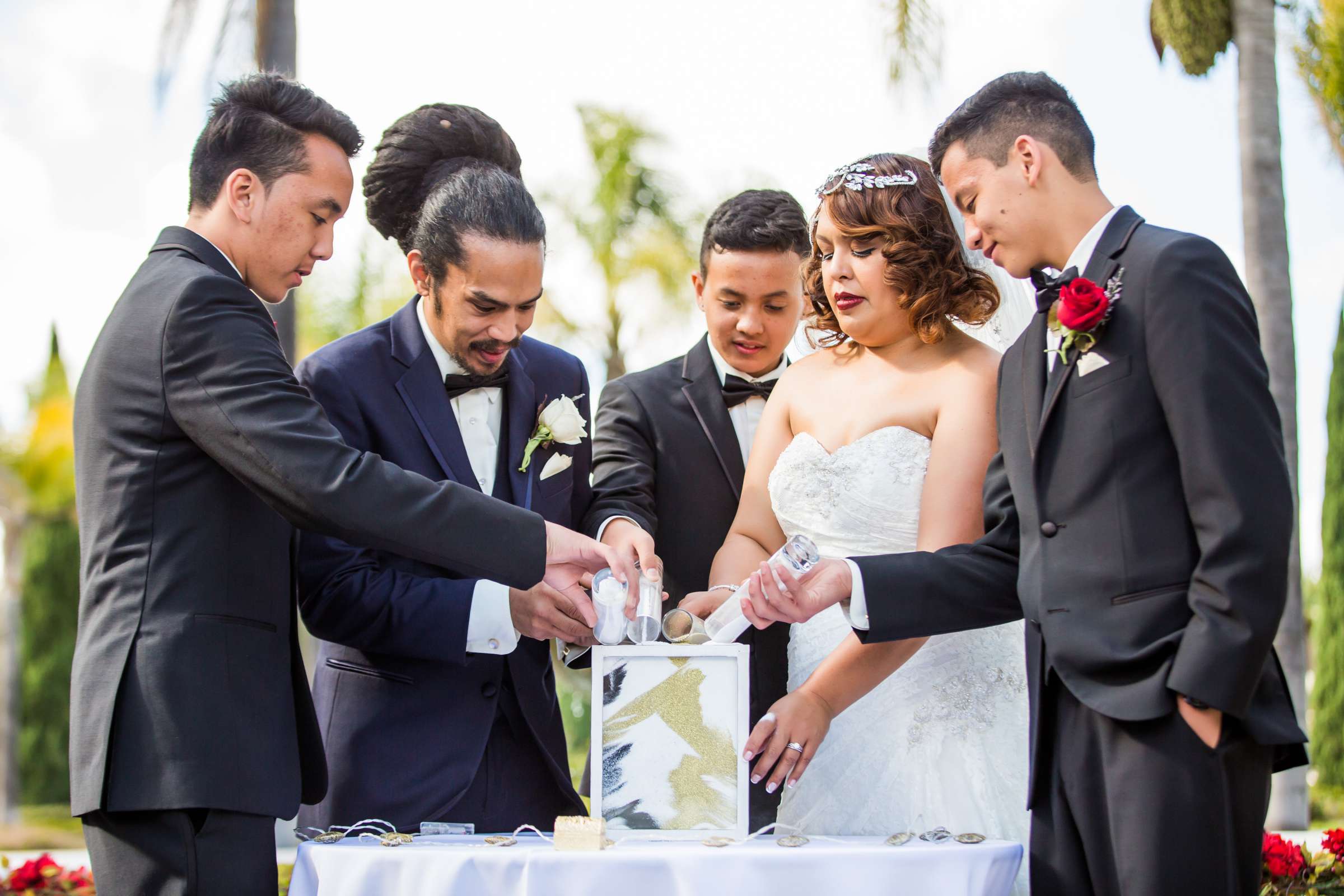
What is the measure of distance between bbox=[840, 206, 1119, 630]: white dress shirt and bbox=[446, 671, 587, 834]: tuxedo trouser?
953 millimetres

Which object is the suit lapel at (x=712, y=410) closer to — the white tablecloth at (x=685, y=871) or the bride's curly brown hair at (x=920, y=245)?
the bride's curly brown hair at (x=920, y=245)

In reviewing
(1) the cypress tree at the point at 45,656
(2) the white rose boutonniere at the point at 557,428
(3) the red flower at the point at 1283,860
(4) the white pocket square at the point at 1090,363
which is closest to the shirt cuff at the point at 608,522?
(2) the white rose boutonniere at the point at 557,428

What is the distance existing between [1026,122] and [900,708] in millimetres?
1663

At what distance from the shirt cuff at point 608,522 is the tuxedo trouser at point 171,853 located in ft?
4.60

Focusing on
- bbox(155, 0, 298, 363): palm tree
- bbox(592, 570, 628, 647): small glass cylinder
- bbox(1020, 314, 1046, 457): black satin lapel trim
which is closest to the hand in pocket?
bbox(1020, 314, 1046, 457): black satin lapel trim

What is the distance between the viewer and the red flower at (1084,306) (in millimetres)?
2834

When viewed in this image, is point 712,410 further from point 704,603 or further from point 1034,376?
point 1034,376

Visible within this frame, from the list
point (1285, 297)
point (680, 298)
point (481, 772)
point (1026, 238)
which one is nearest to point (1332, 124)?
point (1285, 297)

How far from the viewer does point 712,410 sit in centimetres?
467

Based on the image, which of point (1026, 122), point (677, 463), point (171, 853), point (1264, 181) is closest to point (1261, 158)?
point (1264, 181)

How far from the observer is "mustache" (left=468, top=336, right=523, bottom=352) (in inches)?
149

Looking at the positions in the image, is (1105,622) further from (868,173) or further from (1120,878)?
(868,173)

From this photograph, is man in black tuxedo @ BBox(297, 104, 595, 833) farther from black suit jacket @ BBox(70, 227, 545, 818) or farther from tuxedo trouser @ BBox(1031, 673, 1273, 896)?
tuxedo trouser @ BBox(1031, 673, 1273, 896)

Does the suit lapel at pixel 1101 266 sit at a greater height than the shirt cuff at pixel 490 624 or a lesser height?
greater
